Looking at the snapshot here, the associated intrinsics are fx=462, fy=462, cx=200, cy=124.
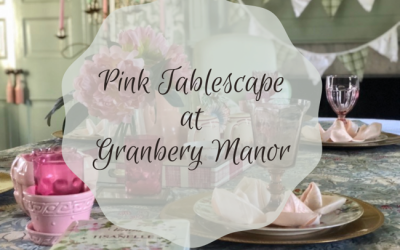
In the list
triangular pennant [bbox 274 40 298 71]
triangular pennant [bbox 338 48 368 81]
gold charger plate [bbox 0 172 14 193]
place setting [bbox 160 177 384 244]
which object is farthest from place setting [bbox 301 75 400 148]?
triangular pennant [bbox 274 40 298 71]

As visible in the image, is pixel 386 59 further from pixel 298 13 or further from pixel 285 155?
pixel 285 155

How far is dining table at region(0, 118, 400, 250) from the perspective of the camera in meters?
0.51

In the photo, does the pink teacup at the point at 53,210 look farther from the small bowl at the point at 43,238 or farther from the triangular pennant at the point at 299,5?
the triangular pennant at the point at 299,5

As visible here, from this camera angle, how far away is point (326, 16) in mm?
2746

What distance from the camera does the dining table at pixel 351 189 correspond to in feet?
1.67

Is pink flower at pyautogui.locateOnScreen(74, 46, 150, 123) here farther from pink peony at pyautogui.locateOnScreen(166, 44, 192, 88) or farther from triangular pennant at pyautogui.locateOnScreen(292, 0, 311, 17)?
triangular pennant at pyautogui.locateOnScreen(292, 0, 311, 17)

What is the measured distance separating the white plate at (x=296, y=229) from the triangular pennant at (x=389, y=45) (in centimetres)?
229

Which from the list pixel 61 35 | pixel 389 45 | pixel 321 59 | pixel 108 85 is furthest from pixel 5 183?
pixel 61 35

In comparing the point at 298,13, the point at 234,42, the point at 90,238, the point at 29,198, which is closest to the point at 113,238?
the point at 90,238

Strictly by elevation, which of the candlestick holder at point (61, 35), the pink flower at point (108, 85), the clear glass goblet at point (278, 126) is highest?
the candlestick holder at point (61, 35)

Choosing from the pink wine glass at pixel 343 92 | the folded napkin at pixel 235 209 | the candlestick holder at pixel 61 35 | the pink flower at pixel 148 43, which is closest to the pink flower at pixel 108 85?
the pink flower at pixel 148 43

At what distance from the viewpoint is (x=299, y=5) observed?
2.74 meters

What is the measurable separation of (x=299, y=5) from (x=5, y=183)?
2313 mm

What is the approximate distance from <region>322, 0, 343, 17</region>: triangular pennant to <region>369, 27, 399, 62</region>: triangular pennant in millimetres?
298
